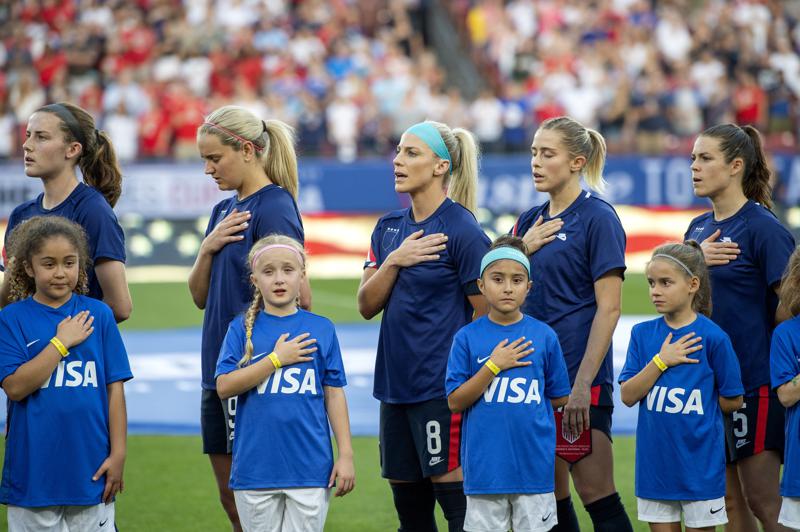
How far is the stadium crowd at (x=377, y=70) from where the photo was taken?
20.1 m

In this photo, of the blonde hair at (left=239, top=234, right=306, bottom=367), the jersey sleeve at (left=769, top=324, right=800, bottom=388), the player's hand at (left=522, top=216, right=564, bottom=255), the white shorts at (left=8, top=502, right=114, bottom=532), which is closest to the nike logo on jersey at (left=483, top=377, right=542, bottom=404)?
the player's hand at (left=522, top=216, right=564, bottom=255)

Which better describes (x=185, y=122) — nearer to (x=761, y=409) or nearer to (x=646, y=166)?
(x=646, y=166)

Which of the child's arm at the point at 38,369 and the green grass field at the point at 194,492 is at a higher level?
the child's arm at the point at 38,369

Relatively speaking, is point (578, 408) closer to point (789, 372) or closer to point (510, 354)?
point (510, 354)

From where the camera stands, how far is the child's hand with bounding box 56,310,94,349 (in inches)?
193

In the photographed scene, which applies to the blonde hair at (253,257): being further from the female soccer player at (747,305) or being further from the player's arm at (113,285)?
the female soccer player at (747,305)

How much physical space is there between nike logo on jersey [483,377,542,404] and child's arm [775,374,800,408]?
108 centimetres

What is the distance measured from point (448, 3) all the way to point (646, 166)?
9.23 meters

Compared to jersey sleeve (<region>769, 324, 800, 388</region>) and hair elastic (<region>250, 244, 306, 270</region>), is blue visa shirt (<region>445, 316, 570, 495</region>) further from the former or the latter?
jersey sleeve (<region>769, 324, 800, 388</region>)

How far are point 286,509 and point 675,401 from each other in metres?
1.75

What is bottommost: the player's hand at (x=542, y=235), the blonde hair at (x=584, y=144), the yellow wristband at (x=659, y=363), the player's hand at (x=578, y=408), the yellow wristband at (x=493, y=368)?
the player's hand at (x=578, y=408)

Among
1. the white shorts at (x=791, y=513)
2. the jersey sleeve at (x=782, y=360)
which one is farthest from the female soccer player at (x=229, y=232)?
the white shorts at (x=791, y=513)

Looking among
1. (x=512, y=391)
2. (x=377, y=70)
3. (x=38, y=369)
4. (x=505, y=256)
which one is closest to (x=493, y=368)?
(x=512, y=391)

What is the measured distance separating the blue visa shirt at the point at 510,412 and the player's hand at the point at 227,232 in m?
1.15
